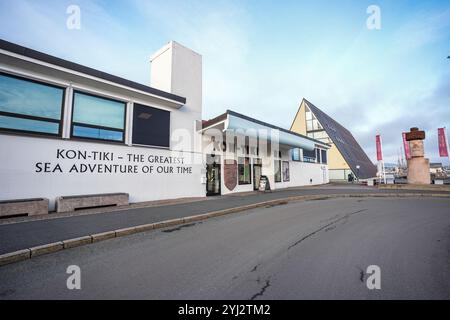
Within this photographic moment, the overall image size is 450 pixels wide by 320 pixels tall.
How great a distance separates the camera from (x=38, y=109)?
823 centimetres

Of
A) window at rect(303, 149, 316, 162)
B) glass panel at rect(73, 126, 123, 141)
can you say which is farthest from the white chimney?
window at rect(303, 149, 316, 162)

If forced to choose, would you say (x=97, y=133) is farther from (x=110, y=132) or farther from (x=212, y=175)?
(x=212, y=175)

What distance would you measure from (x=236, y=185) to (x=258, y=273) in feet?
42.0

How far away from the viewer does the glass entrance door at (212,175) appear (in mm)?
14133

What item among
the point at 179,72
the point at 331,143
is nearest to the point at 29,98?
the point at 179,72

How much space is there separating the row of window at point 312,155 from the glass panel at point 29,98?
21.1 meters

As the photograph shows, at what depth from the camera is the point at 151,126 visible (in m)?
11.6

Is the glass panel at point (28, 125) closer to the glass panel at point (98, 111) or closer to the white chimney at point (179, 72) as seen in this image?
the glass panel at point (98, 111)

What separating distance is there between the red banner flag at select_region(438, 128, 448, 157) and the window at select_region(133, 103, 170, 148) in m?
24.7

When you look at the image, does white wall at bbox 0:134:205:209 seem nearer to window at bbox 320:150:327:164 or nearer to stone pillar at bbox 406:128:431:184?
stone pillar at bbox 406:128:431:184

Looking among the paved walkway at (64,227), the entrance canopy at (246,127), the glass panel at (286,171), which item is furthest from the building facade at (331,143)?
the paved walkway at (64,227)

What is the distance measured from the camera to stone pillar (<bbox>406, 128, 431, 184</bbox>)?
18.8m
